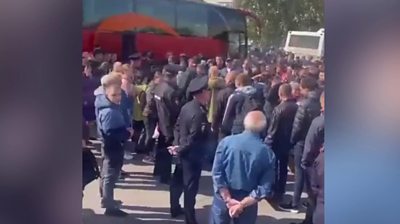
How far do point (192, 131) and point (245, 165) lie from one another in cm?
19

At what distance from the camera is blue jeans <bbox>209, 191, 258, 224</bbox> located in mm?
1997

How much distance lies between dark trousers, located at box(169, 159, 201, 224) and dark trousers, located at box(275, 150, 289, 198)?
0.24m

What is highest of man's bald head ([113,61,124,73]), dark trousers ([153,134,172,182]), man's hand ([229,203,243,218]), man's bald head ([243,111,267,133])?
man's bald head ([113,61,124,73])

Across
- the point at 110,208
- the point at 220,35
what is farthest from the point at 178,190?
the point at 220,35

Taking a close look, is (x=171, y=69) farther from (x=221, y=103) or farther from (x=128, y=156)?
(x=128, y=156)

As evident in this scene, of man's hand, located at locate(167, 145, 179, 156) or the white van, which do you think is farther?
man's hand, located at locate(167, 145, 179, 156)

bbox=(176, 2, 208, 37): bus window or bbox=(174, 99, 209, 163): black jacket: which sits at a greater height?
bbox=(176, 2, 208, 37): bus window

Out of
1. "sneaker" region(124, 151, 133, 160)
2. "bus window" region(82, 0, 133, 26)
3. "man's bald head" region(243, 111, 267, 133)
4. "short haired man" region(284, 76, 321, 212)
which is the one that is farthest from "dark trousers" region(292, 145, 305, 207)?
"bus window" region(82, 0, 133, 26)

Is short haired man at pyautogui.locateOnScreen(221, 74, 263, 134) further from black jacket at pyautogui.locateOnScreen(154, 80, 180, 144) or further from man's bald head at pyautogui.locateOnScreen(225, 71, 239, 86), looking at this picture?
black jacket at pyautogui.locateOnScreen(154, 80, 180, 144)

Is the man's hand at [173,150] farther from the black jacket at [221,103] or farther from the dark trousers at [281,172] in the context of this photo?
the dark trousers at [281,172]

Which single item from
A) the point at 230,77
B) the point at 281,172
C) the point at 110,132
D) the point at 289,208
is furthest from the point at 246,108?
the point at 110,132

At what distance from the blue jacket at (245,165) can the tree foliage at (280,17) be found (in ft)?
0.97
